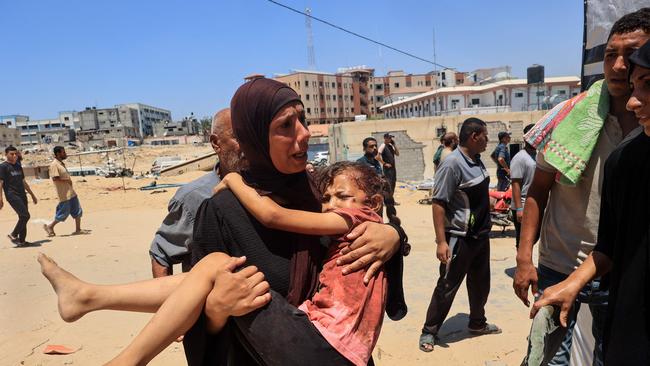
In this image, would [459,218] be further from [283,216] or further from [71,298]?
[71,298]

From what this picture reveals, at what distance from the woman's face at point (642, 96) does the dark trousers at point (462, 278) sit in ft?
7.83

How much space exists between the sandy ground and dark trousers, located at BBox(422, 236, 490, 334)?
27 centimetres

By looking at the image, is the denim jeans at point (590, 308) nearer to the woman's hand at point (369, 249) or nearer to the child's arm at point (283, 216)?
the woman's hand at point (369, 249)

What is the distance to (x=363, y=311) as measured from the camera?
1.38 meters

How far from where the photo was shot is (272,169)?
4.77 ft

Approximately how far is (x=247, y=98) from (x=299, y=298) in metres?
0.66

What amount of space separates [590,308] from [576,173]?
640mm

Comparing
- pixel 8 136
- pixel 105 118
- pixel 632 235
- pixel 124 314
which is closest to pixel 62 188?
pixel 124 314

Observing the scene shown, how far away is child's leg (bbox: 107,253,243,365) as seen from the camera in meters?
1.29

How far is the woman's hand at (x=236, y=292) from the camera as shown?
1.26 meters

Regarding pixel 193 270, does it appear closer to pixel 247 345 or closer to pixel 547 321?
pixel 247 345

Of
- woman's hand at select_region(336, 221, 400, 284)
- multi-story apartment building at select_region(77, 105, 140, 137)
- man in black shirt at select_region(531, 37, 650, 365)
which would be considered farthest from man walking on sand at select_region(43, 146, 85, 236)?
multi-story apartment building at select_region(77, 105, 140, 137)

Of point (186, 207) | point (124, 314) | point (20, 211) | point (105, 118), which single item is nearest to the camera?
point (186, 207)

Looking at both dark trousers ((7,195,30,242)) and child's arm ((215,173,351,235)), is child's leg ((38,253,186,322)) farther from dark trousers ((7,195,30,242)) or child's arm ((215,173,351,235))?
dark trousers ((7,195,30,242))
